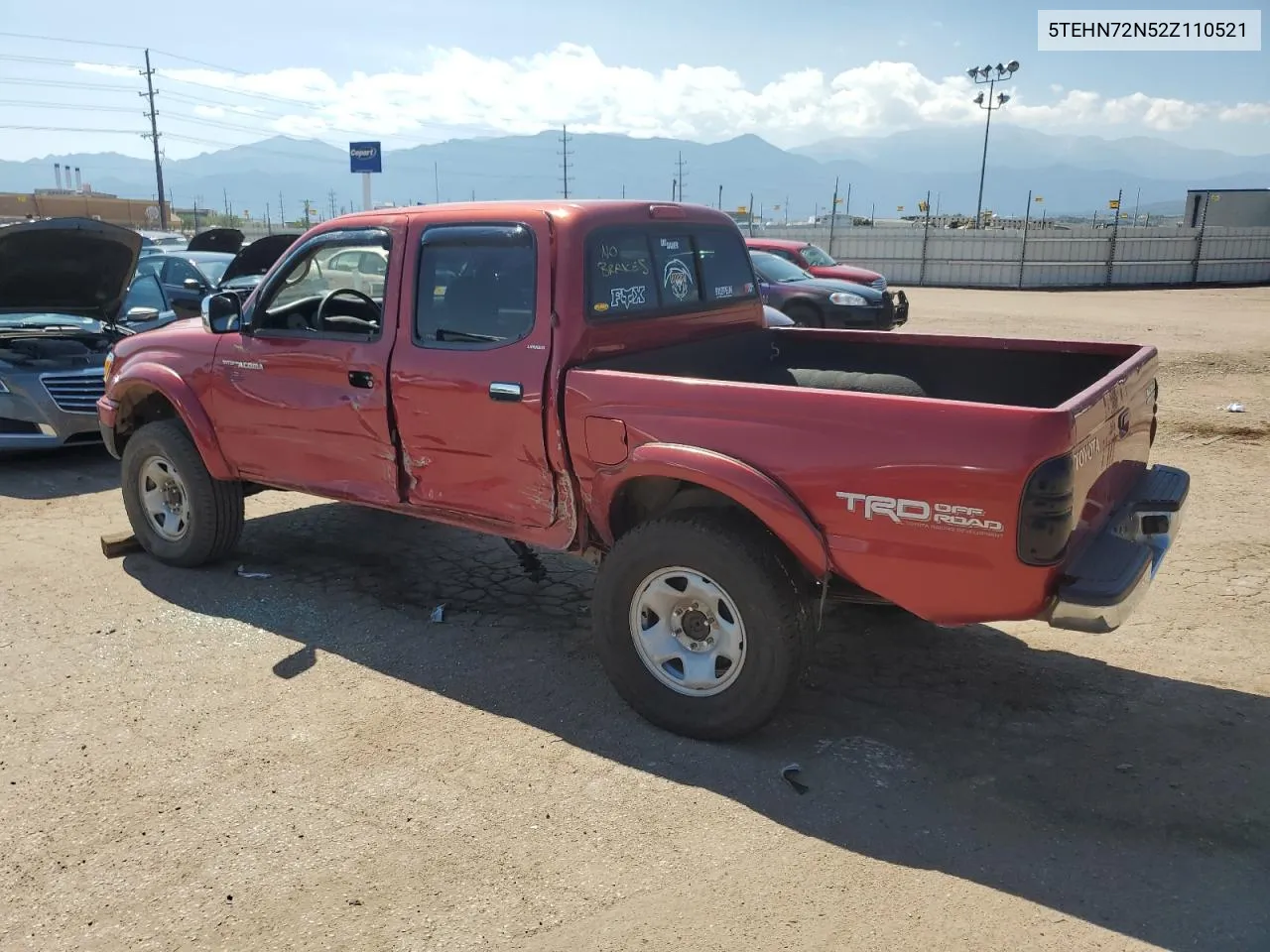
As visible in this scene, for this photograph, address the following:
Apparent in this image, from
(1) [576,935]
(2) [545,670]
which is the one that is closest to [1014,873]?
(1) [576,935]

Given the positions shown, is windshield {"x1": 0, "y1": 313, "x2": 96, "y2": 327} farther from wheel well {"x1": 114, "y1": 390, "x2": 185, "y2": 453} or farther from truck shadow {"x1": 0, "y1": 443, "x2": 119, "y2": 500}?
wheel well {"x1": 114, "y1": 390, "x2": 185, "y2": 453}

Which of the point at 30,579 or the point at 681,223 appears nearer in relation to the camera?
the point at 681,223

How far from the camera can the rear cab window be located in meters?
4.20

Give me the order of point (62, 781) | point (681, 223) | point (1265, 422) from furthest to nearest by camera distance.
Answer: point (1265, 422) → point (681, 223) → point (62, 781)

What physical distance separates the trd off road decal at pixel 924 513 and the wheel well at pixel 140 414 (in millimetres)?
4246

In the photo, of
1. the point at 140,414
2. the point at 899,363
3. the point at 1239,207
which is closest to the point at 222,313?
the point at 140,414

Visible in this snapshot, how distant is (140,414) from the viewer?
19.7ft

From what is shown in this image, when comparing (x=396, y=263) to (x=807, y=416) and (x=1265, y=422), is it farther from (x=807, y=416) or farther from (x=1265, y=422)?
(x=1265, y=422)

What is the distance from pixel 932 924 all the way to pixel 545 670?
2.12m

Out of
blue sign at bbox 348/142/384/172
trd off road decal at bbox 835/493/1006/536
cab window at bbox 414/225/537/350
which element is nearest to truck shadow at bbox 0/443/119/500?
cab window at bbox 414/225/537/350

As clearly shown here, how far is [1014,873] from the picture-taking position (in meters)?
2.96

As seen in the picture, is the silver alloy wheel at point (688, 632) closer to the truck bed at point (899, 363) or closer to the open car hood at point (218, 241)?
the truck bed at point (899, 363)

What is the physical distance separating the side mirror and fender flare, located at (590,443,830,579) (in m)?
2.70

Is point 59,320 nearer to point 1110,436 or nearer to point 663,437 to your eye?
point 663,437
